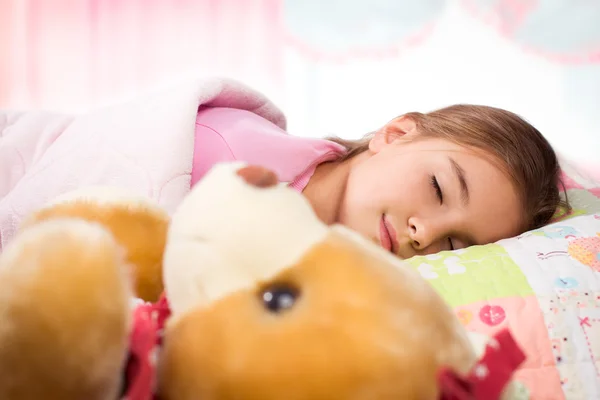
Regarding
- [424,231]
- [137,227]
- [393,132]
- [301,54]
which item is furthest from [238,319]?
[301,54]

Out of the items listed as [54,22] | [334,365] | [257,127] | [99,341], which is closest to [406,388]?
[334,365]

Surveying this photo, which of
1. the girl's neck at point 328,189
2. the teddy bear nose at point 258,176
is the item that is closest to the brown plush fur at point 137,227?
the teddy bear nose at point 258,176

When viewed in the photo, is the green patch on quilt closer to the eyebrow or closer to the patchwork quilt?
the patchwork quilt

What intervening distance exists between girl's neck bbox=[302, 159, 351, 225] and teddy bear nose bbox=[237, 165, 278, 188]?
69cm

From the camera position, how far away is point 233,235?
0.33 metres

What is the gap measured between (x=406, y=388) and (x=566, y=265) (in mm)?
530

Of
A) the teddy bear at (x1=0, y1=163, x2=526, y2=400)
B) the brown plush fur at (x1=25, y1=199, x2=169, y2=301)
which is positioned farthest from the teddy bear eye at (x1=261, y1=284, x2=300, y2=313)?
the brown plush fur at (x1=25, y1=199, x2=169, y2=301)

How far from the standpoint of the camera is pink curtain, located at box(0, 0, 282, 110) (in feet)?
6.64

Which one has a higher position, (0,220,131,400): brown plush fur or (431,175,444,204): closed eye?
(0,220,131,400): brown plush fur

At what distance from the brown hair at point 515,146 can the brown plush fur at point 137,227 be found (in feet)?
2.30

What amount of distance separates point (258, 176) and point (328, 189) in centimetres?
77

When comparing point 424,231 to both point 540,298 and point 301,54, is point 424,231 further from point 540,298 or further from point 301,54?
point 301,54

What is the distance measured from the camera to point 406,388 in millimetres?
288

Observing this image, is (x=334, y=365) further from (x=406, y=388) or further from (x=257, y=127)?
(x=257, y=127)
